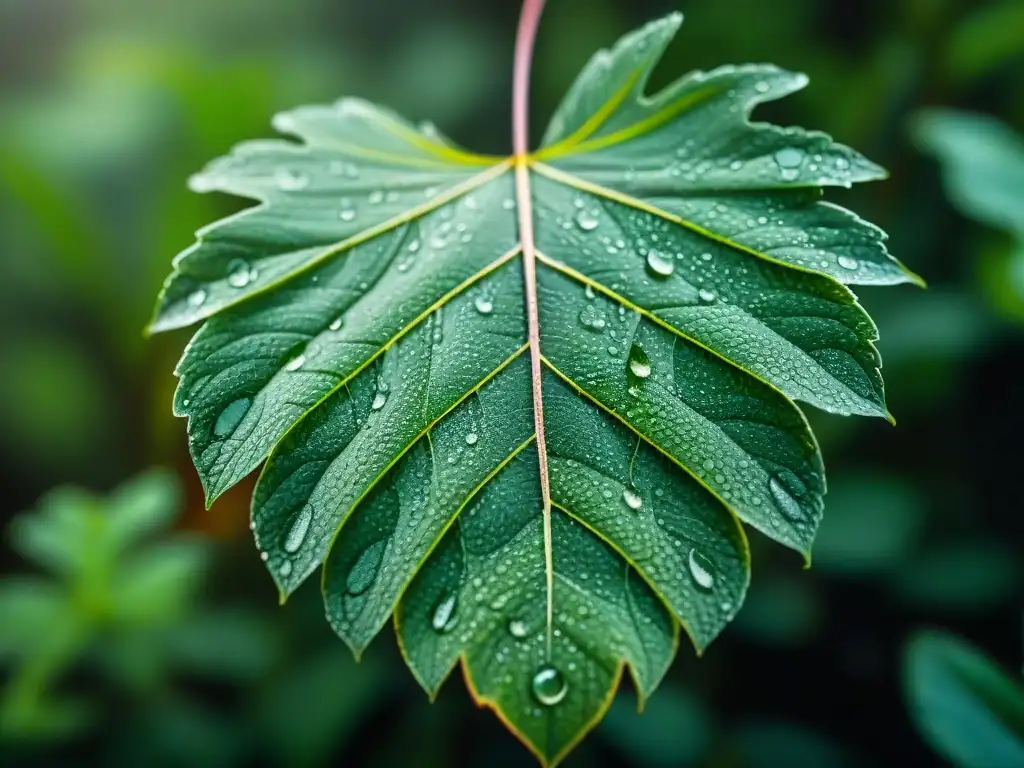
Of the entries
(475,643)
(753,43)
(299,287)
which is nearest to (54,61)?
(753,43)

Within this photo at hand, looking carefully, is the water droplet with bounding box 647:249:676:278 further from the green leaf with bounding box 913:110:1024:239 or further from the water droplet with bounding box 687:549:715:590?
the green leaf with bounding box 913:110:1024:239

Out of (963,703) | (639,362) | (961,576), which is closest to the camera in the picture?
(639,362)

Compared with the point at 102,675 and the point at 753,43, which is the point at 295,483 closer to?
the point at 102,675

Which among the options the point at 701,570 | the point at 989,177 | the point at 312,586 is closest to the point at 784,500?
the point at 701,570

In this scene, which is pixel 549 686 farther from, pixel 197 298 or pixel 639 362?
pixel 197 298

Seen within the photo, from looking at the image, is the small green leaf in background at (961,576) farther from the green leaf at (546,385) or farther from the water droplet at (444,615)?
the water droplet at (444,615)

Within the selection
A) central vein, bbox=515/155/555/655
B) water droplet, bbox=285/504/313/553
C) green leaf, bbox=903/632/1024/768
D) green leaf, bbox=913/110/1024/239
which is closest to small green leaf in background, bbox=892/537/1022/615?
green leaf, bbox=903/632/1024/768

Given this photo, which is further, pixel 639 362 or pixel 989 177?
pixel 989 177
